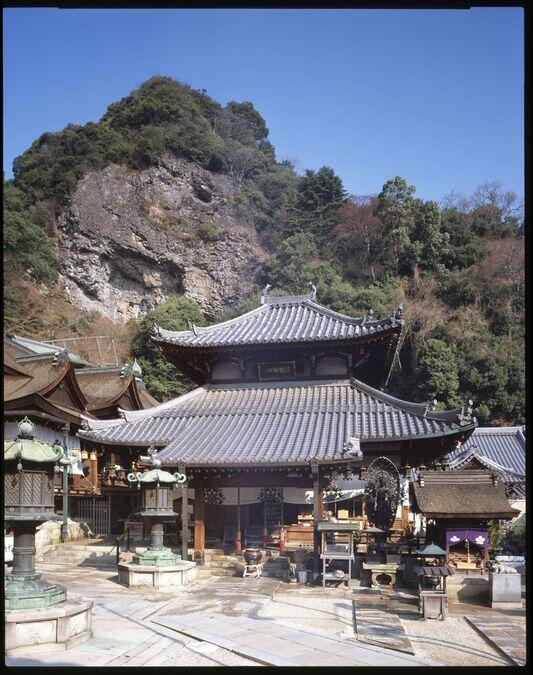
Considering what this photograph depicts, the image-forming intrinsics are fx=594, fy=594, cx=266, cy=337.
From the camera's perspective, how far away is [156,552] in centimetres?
1448

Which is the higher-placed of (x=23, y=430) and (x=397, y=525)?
(x=23, y=430)

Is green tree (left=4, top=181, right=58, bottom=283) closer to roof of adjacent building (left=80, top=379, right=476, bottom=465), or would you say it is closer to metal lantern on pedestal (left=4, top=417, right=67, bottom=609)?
roof of adjacent building (left=80, top=379, right=476, bottom=465)

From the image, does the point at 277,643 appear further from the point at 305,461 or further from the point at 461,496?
the point at 461,496

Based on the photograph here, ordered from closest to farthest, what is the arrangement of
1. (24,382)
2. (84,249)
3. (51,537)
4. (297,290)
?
(51,537)
(24,382)
(297,290)
(84,249)

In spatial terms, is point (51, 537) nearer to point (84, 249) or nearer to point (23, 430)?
point (23, 430)

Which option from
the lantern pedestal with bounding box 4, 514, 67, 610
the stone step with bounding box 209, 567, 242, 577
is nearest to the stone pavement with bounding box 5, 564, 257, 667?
the lantern pedestal with bounding box 4, 514, 67, 610

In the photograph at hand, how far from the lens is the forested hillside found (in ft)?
146

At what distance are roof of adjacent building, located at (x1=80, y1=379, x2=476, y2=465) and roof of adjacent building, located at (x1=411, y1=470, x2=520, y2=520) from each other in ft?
3.97

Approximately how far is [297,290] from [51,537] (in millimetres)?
36112

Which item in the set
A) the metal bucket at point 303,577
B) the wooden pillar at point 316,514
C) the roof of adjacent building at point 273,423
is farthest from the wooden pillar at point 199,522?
the wooden pillar at point 316,514

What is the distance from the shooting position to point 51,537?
68.8ft

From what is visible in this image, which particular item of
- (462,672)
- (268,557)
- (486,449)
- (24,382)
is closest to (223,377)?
(268,557)

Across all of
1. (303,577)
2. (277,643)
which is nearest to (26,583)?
(277,643)

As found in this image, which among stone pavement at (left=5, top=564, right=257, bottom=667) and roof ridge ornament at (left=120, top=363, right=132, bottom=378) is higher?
roof ridge ornament at (left=120, top=363, right=132, bottom=378)
